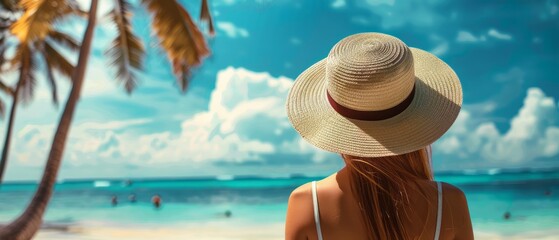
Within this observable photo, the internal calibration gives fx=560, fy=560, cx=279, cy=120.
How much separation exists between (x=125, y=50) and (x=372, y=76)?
24.2 feet

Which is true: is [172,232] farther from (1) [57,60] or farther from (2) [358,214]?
(2) [358,214]

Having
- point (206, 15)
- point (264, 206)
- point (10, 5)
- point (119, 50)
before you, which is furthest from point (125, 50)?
point (264, 206)

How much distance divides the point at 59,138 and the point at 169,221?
13.2 metres

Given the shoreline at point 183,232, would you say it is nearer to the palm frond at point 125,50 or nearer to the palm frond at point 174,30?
the palm frond at point 125,50

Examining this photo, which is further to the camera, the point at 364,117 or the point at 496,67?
the point at 496,67

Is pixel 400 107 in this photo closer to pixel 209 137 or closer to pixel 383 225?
pixel 383 225

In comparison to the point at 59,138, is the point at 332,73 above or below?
below

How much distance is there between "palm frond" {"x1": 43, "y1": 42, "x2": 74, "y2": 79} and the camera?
1260 centimetres

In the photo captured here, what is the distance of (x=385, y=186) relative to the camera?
991mm

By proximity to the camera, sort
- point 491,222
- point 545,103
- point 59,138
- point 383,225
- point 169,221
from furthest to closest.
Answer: point 545,103, point 169,221, point 491,222, point 59,138, point 383,225

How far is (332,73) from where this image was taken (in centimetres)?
102

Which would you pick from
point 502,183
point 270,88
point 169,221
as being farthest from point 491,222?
point 270,88

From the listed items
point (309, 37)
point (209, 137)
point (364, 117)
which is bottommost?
point (364, 117)

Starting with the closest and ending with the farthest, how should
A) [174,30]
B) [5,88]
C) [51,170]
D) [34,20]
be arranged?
[34,20] < [51,170] < [174,30] < [5,88]
